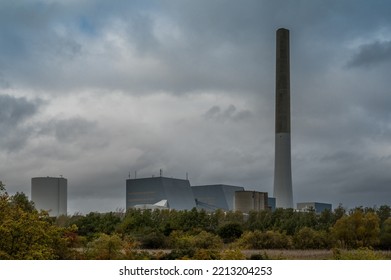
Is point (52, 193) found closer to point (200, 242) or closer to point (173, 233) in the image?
point (173, 233)

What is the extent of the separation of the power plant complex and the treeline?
14559 mm

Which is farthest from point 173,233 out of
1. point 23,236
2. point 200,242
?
point 23,236

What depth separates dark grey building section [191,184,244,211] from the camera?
164ft

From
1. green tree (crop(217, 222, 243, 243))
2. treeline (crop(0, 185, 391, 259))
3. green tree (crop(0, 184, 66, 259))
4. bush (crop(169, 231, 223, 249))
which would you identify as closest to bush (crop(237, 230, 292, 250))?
treeline (crop(0, 185, 391, 259))

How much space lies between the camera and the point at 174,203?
160 ft

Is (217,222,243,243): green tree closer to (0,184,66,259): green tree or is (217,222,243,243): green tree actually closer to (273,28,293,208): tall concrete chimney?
(0,184,66,259): green tree

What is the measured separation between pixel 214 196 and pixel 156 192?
7697 mm

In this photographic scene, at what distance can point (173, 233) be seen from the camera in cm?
2409

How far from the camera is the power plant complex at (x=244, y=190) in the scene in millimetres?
46406

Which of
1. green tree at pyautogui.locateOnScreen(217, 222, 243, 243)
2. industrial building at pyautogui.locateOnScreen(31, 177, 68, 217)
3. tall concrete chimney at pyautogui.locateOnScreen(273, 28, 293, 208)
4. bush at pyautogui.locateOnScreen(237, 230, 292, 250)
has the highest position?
tall concrete chimney at pyautogui.locateOnScreen(273, 28, 293, 208)
